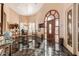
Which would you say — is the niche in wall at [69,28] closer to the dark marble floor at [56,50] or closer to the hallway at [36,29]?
the hallway at [36,29]

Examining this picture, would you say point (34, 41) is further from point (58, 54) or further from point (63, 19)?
point (63, 19)

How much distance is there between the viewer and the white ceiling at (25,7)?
2863 millimetres

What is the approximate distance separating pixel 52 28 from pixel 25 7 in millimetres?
643

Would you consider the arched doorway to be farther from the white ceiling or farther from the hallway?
the white ceiling

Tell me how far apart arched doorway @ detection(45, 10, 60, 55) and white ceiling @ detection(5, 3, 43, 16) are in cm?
26

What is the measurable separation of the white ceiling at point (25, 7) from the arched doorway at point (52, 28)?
10.1 inches

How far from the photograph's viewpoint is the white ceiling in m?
2.86

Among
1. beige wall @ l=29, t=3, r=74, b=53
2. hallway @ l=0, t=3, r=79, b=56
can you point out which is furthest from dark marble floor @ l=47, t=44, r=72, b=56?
beige wall @ l=29, t=3, r=74, b=53

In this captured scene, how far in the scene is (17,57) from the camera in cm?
286

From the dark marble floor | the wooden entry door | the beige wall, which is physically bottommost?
the dark marble floor

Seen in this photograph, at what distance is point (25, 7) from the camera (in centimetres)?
288

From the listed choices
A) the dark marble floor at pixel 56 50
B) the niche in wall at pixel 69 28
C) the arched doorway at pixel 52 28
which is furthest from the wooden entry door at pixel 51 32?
the niche in wall at pixel 69 28

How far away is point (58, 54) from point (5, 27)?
1104mm

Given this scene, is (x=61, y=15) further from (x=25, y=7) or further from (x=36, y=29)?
(x=25, y=7)
